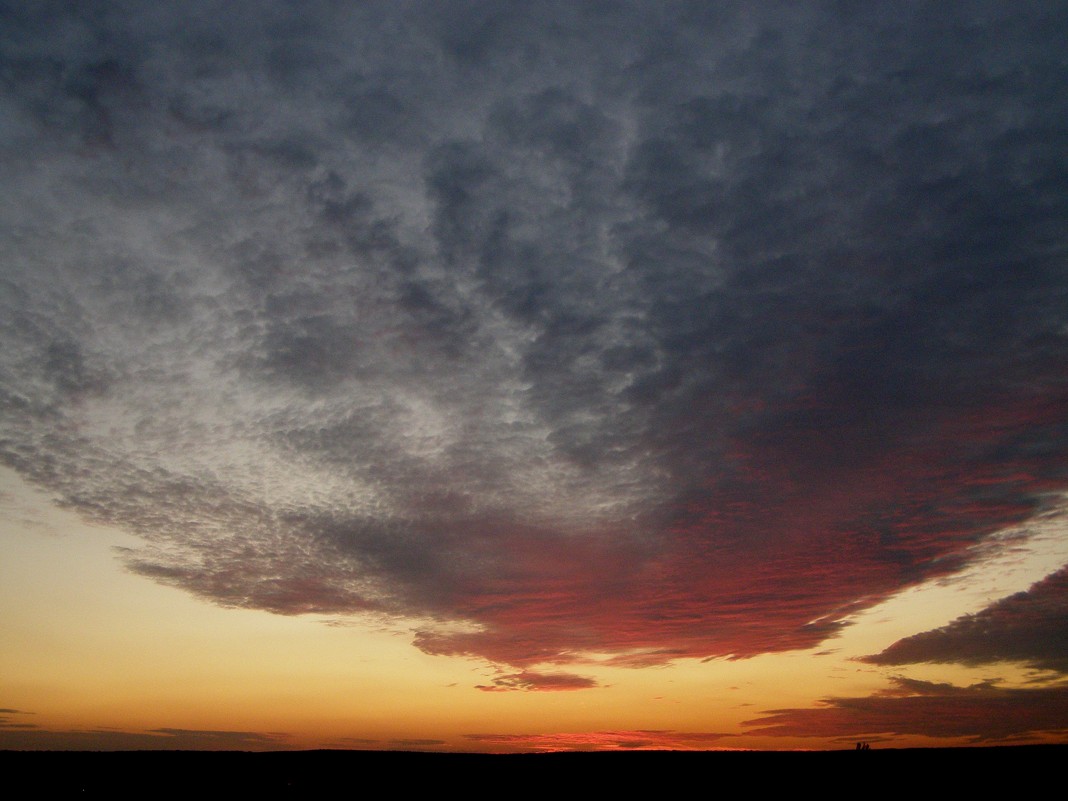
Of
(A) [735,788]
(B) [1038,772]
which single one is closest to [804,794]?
(A) [735,788]

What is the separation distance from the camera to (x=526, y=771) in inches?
1158

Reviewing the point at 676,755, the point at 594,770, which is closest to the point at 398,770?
the point at 594,770

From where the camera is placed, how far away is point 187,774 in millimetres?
29625

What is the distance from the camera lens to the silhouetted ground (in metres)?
25.4

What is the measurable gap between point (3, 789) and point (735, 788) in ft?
99.2

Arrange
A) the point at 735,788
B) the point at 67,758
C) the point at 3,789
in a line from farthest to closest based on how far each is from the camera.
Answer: the point at 67,758, the point at 3,789, the point at 735,788

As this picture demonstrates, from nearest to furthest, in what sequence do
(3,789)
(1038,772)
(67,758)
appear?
A: 1. (1038,772)
2. (3,789)
3. (67,758)

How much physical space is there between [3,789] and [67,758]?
3191mm

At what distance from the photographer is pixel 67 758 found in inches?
1248

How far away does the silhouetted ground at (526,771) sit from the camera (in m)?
25.4

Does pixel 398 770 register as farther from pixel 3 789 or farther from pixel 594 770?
pixel 3 789

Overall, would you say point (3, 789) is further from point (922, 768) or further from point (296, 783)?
point (922, 768)

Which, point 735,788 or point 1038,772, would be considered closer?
point 1038,772

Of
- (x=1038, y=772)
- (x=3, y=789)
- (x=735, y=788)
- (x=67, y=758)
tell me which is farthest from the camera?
(x=67, y=758)
